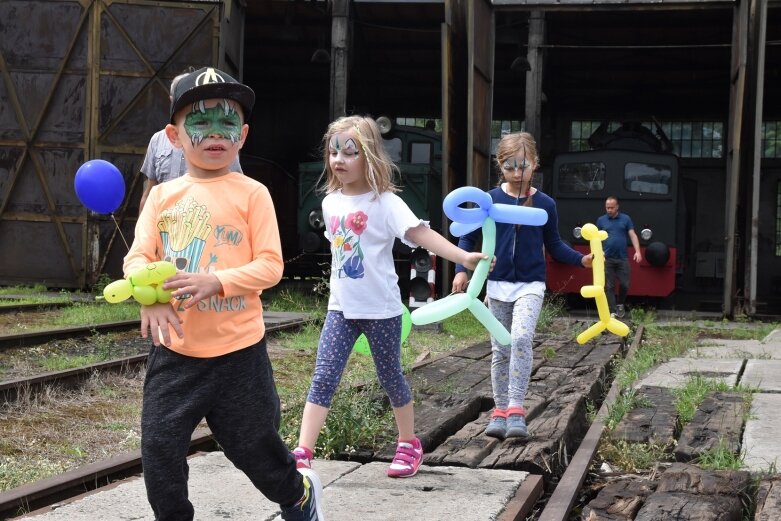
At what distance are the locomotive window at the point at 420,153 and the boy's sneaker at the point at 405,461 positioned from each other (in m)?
13.2

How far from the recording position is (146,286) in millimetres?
2986

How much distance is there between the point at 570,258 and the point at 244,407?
279 centimetres

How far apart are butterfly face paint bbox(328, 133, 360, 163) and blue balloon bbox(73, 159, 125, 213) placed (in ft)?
12.8

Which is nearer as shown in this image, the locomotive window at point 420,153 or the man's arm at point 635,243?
the man's arm at point 635,243

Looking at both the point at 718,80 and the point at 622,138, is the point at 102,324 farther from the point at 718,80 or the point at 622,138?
the point at 718,80

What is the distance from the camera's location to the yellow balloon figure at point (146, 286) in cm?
298

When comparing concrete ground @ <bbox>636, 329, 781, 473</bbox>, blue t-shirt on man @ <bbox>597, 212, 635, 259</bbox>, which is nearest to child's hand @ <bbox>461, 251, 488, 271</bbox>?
concrete ground @ <bbox>636, 329, 781, 473</bbox>

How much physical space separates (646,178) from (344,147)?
14.5 meters

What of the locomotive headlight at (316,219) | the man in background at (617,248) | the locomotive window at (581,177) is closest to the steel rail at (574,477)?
the man in background at (617,248)

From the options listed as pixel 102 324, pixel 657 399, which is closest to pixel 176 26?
pixel 102 324

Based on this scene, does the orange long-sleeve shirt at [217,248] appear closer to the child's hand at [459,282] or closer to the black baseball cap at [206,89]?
the black baseball cap at [206,89]

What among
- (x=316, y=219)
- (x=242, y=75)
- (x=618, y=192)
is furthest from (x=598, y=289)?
(x=242, y=75)

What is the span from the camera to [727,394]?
697 centimetres

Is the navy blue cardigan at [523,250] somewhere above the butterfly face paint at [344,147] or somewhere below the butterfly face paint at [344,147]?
below
